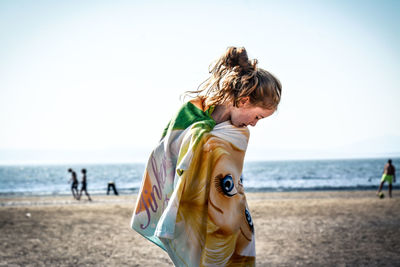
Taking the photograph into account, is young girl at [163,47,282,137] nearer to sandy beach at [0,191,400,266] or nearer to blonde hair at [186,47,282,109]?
blonde hair at [186,47,282,109]

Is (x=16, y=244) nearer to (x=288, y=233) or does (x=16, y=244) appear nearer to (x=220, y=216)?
(x=288, y=233)

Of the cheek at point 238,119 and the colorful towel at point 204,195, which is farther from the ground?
the cheek at point 238,119

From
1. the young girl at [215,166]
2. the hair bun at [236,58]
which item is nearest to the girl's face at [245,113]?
the young girl at [215,166]

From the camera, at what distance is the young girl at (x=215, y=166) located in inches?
69.0

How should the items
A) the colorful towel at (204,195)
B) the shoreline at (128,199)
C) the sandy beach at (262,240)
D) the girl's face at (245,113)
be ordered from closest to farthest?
the colorful towel at (204,195)
the girl's face at (245,113)
the sandy beach at (262,240)
the shoreline at (128,199)

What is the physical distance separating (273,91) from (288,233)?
805 centimetres

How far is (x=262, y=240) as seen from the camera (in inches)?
333

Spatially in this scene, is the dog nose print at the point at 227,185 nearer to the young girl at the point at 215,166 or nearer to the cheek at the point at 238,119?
the young girl at the point at 215,166

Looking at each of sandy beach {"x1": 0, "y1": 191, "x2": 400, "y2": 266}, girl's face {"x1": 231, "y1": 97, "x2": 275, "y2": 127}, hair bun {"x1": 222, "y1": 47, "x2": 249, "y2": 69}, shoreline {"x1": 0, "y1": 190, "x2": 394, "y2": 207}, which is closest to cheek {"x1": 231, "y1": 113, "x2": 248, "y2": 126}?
girl's face {"x1": 231, "y1": 97, "x2": 275, "y2": 127}

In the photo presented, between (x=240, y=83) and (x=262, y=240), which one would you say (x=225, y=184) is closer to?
(x=240, y=83)

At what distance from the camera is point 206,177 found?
1.77 meters

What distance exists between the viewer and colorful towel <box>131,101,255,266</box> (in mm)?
1739

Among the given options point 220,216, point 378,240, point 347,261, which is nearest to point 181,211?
point 220,216

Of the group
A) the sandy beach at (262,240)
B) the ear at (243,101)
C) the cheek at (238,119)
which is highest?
the ear at (243,101)
